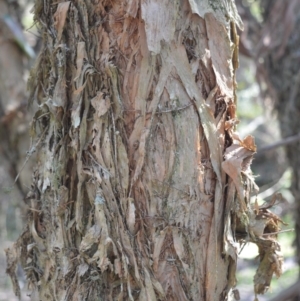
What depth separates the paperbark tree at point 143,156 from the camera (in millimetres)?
754

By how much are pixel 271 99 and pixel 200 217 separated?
71.5 inches

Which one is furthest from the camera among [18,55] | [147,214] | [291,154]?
[291,154]

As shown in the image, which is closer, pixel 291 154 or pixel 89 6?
pixel 89 6

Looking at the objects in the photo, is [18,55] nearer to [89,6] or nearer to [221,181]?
[89,6]

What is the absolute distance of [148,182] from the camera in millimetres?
763

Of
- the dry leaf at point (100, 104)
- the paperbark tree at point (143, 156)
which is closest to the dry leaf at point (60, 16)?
the paperbark tree at point (143, 156)

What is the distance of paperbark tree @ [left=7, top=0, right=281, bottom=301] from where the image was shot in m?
0.75

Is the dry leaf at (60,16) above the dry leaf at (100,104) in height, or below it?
above

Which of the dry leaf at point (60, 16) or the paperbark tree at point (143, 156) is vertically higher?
the dry leaf at point (60, 16)

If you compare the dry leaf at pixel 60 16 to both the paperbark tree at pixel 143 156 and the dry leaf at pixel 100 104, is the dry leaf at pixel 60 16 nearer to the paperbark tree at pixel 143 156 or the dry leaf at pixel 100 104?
the paperbark tree at pixel 143 156

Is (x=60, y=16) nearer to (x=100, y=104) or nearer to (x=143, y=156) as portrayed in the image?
(x=100, y=104)

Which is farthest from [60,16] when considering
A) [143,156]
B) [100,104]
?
[143,156]

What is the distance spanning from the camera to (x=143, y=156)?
758mm

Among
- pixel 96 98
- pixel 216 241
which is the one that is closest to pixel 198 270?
pixel 216 241
